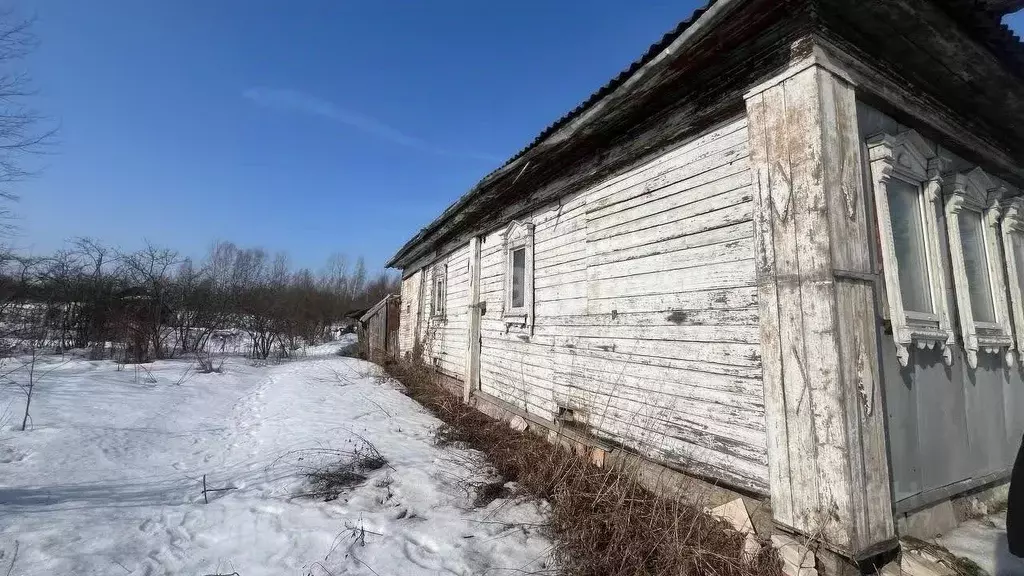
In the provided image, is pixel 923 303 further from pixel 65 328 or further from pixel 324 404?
pixel 65 328

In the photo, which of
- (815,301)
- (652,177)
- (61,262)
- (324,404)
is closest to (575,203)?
(652,177)

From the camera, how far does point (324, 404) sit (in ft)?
24.6

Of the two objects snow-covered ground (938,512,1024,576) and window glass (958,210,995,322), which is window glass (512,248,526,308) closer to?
window glass (958,210,995,322)

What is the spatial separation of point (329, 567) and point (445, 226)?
6.70 metres

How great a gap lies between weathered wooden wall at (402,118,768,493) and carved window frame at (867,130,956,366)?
806mm

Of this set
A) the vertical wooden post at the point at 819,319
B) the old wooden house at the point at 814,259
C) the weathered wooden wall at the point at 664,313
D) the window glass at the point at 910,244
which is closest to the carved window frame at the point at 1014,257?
the old wooden house at the point at 814,259

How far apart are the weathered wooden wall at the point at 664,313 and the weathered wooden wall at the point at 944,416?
0.81 m

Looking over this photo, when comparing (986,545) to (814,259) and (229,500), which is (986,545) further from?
(229,500)

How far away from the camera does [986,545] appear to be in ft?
9.02

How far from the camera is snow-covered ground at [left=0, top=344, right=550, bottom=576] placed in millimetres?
2811

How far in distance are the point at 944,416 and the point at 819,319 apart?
1.67m

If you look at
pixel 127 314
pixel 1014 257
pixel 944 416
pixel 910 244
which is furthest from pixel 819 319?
pixel 127 314

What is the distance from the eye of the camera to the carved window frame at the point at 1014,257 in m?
3.89

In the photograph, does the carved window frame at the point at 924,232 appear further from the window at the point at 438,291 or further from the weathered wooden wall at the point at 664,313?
the window at the point at 438,291
